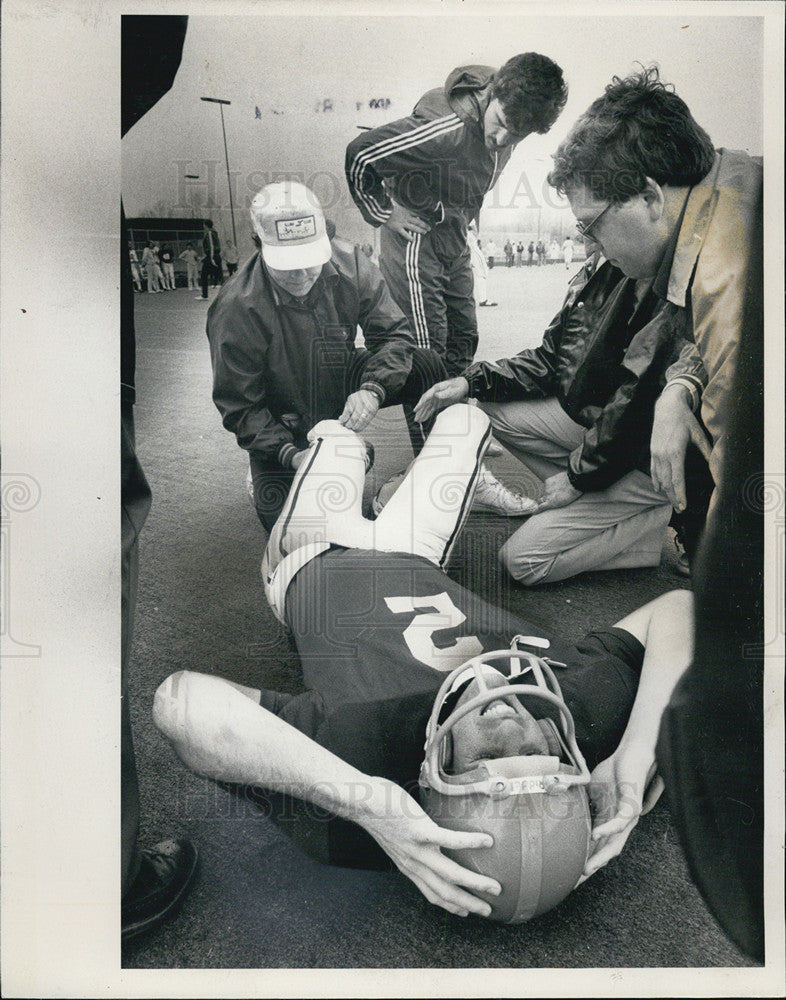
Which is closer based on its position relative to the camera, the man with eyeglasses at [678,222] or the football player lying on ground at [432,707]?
the football player lying on ground at [432,707]

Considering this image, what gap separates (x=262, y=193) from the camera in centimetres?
166

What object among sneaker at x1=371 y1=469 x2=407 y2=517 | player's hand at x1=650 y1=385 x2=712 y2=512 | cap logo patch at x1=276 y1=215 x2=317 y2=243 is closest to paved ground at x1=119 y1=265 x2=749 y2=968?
sneaker at x1=371 y1=469 x2=407 y2=517

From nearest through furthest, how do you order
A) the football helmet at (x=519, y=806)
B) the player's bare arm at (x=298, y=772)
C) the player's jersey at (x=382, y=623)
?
the football helmet at (x=519, y=806)
the player's bare arm at (x=298, y=772)
the player's jersey at (x=382, y=623)

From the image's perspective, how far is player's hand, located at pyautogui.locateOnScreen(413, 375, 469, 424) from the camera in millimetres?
1738

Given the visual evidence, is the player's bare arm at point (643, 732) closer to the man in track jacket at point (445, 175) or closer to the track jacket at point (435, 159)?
the man in track jacket at point (445, 175)

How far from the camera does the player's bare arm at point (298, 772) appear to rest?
1.52 metres

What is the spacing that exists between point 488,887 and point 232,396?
112cm

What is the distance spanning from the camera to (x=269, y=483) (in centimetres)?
173

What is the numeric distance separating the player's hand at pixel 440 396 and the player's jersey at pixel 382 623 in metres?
0.33

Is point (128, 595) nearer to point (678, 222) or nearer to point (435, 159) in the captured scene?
point (435, 159)

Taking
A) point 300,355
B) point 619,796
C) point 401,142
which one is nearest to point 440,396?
point 300,355

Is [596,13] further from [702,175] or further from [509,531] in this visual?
[509,531]

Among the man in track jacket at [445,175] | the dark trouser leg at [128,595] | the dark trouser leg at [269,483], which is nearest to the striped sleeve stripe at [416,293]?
the man in track jacket at [445,175]

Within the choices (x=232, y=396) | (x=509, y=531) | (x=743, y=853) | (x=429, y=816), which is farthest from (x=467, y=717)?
(x=232, y=396)
